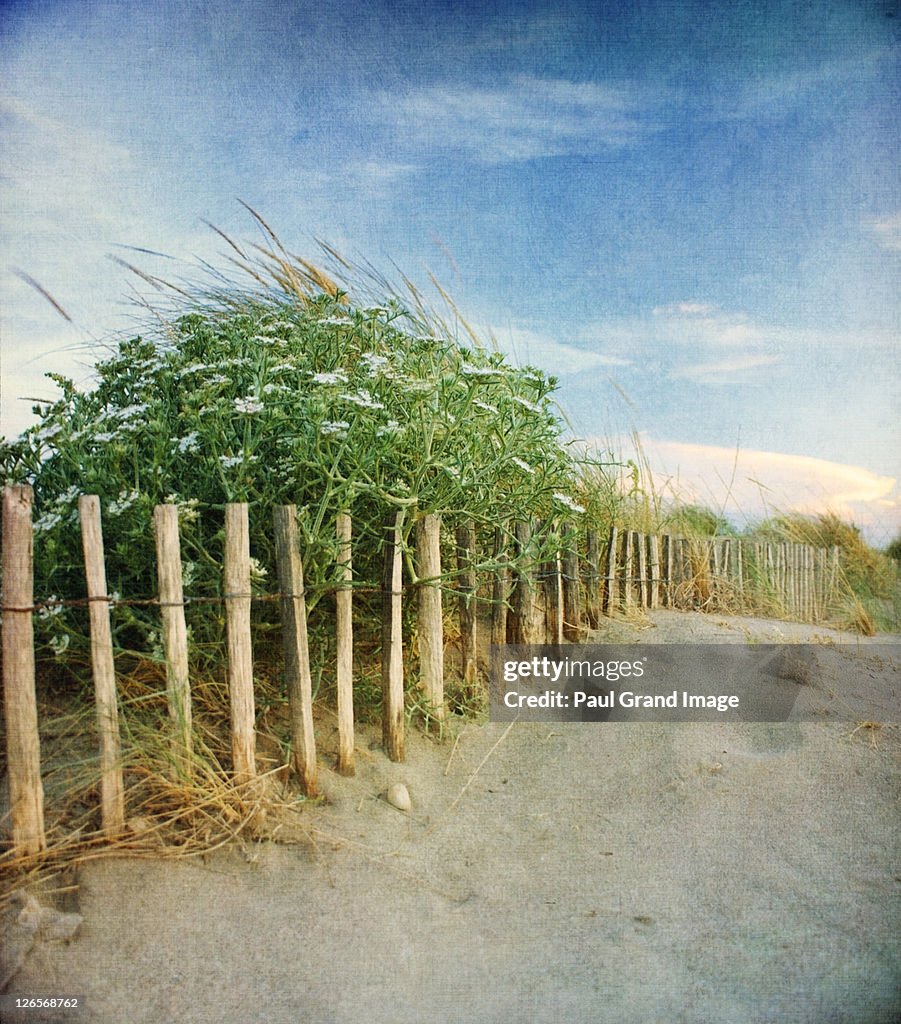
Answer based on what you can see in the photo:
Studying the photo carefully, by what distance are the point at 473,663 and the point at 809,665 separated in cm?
227

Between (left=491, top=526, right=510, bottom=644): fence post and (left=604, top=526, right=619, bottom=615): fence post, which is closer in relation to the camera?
(left=491, top=526, right=510, bottom=644): fence post

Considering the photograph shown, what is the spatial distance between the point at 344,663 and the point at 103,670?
3.23 ft

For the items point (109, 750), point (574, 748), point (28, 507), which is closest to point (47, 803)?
point (109, 750)

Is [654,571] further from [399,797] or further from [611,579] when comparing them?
[399,797]

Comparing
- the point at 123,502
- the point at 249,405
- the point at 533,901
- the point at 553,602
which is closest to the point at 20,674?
the point at 123,502

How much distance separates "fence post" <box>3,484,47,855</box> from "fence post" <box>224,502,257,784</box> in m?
0.66

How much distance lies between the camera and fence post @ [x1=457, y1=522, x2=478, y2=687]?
444 cm

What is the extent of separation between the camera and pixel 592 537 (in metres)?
5.41

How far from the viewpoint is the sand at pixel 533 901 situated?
8.82ft

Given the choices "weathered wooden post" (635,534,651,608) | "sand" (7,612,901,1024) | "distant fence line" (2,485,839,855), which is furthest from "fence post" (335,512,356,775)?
"weathered wooden post" (635,534,651,608)

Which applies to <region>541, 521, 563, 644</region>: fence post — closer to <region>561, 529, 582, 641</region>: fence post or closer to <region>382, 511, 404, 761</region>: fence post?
<region>561, 529, 582, 641</region>: fence post

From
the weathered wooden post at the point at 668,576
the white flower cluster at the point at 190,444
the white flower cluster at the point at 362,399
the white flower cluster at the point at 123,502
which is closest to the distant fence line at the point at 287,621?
the white flower cluster at the point at 123,502

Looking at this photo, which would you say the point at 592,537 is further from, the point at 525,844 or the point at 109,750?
the point at 109,750

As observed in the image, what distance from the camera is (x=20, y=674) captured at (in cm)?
299
